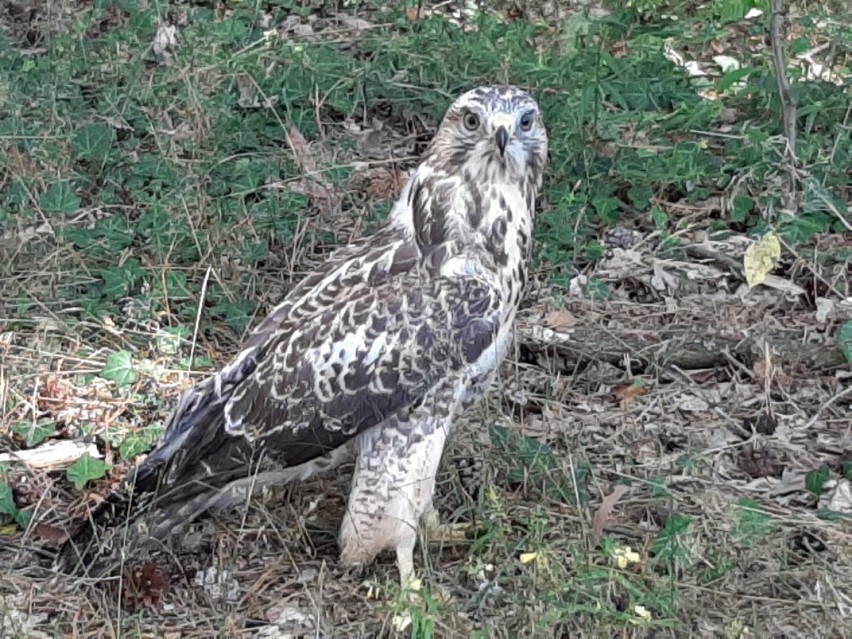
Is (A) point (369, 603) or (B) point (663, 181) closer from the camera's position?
(A) point (369, 603)

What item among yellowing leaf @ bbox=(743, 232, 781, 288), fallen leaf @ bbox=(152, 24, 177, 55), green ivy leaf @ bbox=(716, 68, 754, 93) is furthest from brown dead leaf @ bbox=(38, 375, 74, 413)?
green ivy leaf @ bbox=(716, 68, 754, 93)

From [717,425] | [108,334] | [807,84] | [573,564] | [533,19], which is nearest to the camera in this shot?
[573,564]

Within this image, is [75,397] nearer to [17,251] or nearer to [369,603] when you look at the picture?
[17,251]

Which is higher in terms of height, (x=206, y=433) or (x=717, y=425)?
(x=206, y=433)

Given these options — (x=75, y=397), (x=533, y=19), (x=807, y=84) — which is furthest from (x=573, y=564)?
(x=533, y=19)

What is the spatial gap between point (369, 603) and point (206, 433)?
2.41 ft

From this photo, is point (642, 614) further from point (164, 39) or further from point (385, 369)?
point (164, 39)

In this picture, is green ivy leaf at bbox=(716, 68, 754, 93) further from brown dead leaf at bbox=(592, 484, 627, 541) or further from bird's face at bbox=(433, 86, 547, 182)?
brown dead leaf at bbox=(592, 484, 627, 541)

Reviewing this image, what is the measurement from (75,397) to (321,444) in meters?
1.27

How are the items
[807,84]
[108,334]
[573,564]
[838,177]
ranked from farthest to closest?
1. [807,84]
2. [838,177]
3. [108,334]
4. [573,564]

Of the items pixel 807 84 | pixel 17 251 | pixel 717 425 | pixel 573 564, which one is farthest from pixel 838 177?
pixel 17 251

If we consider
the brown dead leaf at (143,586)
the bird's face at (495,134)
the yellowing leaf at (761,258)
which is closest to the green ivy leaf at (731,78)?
the yellowing leaf at (761,258)

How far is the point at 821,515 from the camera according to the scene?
439 centimetres

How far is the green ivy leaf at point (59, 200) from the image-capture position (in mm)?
5887
